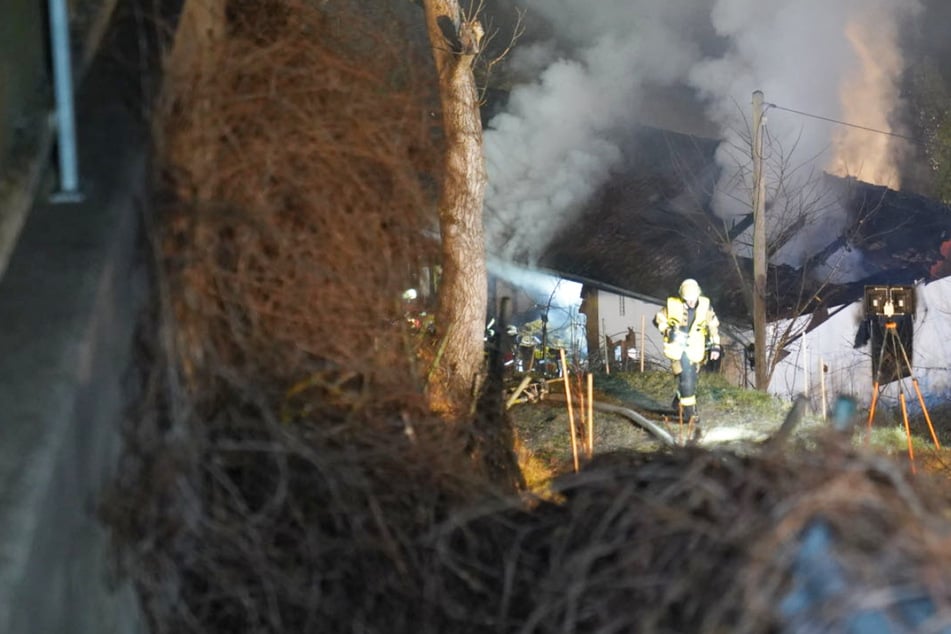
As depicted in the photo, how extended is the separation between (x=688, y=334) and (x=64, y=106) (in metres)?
7.89

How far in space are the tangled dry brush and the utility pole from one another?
13680 mm

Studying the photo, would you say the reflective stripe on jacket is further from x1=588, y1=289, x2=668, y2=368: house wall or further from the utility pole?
x1=588, y1=289, x2=668, y2=368: house wall

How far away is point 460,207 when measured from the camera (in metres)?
9.56

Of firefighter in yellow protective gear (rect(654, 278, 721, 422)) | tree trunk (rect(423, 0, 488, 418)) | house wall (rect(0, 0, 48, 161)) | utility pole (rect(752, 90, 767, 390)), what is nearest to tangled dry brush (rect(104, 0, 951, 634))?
house wall (rect(0, 0, 48, 161))

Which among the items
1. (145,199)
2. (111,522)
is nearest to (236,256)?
(145,199)

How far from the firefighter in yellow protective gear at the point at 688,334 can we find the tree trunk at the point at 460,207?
2.47 metres

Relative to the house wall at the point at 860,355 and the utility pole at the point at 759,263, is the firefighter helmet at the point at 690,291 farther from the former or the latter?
the house wall at the point at 860,355

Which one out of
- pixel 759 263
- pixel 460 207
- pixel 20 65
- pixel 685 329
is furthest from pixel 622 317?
pixel 20 65

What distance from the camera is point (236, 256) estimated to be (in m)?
4.74

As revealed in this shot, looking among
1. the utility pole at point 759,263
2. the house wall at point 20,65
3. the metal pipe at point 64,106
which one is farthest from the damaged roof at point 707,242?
the metal pipe at point 64,106

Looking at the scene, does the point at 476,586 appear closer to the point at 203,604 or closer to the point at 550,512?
the point at 550,512

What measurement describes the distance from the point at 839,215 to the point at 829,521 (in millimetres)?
23719

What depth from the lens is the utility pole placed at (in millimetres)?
18266

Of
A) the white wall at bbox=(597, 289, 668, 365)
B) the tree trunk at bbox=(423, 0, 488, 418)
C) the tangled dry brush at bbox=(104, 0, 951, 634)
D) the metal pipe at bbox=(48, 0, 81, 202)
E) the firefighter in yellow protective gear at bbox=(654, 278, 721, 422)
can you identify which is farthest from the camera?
the white wall at bbox=(597, 289, 668, 365)
